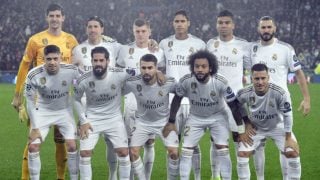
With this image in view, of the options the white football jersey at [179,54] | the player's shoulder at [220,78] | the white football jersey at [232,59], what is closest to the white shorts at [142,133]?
the white football jersey at [179,54]

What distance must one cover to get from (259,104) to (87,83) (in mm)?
2443

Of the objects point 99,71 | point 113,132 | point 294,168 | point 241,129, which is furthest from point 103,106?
point 294,168

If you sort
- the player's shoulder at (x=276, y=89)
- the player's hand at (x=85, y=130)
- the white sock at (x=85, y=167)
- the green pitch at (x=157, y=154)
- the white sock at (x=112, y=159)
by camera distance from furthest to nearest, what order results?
1. the green pitch at (x=157, y=154)
2. the white sock at (x=112, y=159)
3. the player's hand at (x=85, y=130)
4. the white sock at (x=85, y=167)
5. the player's shoulder at (x=276, y=89)

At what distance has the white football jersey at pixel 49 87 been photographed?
8211 millimetres

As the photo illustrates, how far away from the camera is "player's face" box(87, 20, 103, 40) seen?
28.4 ft

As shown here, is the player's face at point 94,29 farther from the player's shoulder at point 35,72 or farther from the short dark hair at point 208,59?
the short dark hair at point 208,59

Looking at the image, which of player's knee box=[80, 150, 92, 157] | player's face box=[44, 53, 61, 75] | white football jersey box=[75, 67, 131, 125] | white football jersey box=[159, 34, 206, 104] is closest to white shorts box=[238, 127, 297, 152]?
white football jersey box=[159, 34, 206, 104]

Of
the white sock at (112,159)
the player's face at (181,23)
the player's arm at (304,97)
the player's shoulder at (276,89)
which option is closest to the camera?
the player's shoulder at (276,89)

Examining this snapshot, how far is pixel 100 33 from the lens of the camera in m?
8.82

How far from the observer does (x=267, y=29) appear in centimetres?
841

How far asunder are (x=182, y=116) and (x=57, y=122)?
191 cm

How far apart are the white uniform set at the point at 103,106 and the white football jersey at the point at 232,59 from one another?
1.45m

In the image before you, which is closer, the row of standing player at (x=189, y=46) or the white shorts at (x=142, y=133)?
the white shorts at (x=142, y=133)

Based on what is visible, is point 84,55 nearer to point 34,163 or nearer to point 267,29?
point 34,163
